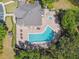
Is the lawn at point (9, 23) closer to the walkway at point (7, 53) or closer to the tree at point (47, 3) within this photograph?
the walkway at point (7, 53)

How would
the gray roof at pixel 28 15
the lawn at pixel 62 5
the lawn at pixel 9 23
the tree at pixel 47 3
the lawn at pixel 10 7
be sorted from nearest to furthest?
1. the gray roof at pixel 28 15
2. the tree at pixel 47 3
3. the lawn at pixel 9 23
4. the lawn at pixel 10 7
5. the lawn at pixel 62 5

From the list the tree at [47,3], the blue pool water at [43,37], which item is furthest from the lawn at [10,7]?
the blue pool water at [43,37]

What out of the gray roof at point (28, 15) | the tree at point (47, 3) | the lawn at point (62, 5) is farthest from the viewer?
the lawn at point (62, 5)

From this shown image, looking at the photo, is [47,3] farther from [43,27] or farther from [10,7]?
[10,7]

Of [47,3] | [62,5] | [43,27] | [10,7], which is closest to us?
[47,3]

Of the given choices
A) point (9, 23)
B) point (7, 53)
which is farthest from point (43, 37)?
point (7, 53)

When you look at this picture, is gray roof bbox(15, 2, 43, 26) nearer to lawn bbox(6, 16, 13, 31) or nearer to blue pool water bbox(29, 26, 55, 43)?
lawn bbox(6, 16, 13, 31)

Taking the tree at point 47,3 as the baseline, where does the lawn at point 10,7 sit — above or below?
below

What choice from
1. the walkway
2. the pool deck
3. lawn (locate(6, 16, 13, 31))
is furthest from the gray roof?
the walkway
